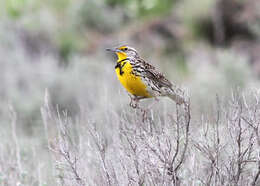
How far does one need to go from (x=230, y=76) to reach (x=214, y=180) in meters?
7.63

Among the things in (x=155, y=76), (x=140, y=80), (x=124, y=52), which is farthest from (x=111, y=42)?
(x=140, y=80)

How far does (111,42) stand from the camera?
15477mm

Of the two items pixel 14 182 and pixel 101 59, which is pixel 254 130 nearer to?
pixel 14 182

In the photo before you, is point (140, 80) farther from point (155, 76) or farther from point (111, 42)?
point (111, 42)

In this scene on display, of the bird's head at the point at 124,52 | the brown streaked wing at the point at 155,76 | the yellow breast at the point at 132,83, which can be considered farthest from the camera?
Result: the bird's head at the point at 124,52

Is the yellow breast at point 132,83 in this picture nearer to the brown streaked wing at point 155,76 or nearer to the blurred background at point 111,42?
the brown streaked wing at point 155,76

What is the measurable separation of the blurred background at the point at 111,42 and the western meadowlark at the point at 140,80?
561 centimetres

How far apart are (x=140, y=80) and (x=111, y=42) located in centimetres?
1095

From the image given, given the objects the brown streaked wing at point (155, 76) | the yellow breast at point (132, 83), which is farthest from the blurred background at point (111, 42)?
the yellow breast at point (132, 83)

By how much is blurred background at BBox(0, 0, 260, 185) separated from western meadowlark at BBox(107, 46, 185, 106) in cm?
561

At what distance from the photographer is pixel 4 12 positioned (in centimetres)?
1506

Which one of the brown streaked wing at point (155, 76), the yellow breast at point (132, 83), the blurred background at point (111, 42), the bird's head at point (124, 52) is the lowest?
the yellow breast at point (132, 83)

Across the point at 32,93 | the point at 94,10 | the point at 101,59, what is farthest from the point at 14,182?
the point at 94,10

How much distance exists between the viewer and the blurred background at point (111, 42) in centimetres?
1127
